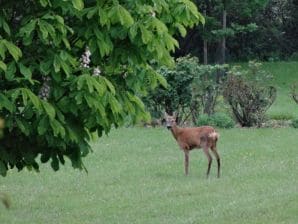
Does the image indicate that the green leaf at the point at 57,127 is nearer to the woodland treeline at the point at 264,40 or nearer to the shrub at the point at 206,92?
the shrub at the point at 206,92

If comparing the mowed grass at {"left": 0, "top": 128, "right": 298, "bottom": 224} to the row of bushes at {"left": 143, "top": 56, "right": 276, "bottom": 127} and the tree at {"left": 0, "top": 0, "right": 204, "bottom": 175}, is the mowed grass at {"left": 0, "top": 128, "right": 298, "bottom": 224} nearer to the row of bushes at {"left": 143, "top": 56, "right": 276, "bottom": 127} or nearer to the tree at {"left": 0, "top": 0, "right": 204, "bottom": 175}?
the row of bushes at {"left": 143, "top": 56, "right": 276, "bottom": 127}

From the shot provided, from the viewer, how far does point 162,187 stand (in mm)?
13219

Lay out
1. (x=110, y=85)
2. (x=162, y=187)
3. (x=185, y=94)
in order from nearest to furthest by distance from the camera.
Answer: (x=110, y=85) → (x=162, y=187) → (x=185, y=94)

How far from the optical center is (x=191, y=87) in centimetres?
2247

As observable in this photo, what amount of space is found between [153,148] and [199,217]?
25.8 ft

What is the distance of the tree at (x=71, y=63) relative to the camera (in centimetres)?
655

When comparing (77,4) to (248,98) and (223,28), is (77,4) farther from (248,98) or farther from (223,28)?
(223,28)

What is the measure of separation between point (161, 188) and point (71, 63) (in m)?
6.66

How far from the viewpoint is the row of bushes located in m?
22.0

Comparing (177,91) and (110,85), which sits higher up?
(110,85)

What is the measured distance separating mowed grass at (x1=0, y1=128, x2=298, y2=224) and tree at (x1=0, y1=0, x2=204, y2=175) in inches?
140

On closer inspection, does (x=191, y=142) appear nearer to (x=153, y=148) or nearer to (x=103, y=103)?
(x=153, y=148)

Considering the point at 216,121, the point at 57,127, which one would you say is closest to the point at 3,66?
the point at 57,127

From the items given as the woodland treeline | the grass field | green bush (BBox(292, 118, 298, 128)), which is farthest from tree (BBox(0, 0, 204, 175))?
the woodland treeline
